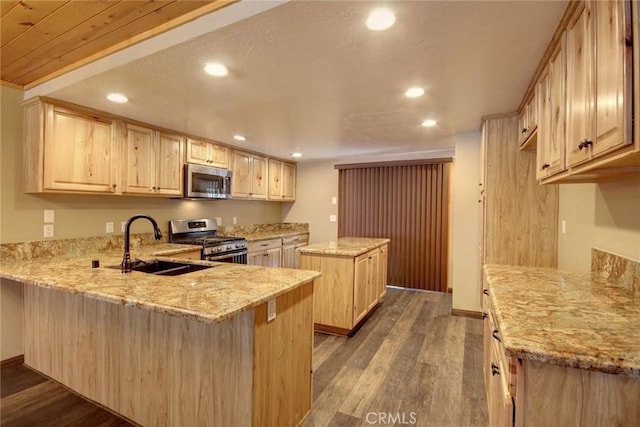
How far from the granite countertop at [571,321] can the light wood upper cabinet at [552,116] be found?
0.62 metres

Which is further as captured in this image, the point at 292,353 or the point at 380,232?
the point at 380,232

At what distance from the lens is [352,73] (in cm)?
204

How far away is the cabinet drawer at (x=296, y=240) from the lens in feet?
17.0

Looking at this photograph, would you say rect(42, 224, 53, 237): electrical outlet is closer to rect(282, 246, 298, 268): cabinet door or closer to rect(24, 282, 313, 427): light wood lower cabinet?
rect(24, 282, 313, 427): light wood lower cabinet

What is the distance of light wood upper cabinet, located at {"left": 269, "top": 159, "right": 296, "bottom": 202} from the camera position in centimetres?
534

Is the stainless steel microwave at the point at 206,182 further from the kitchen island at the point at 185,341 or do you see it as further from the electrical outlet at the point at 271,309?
the electrical outlet at the point at 271,309

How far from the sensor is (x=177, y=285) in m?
1.61

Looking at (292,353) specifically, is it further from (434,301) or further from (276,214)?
(276,214)

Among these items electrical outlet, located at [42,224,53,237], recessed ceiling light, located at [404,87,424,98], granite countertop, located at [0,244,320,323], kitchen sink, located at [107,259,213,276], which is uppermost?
recessed ceiling light, located at [404,87,424,98]

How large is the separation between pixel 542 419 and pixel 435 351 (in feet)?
6.60

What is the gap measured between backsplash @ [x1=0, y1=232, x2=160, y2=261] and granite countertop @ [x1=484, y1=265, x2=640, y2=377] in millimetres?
3451

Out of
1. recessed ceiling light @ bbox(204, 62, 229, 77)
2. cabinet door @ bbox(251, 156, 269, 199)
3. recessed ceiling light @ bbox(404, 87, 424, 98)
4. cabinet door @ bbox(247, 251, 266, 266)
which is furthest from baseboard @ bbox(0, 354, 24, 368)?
recessed ceiling light @ bbox(404, 87, 424, 98)

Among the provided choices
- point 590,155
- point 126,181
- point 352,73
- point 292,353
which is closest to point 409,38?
point 352,73

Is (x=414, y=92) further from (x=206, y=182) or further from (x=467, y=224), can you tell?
(x=206, y=182)
